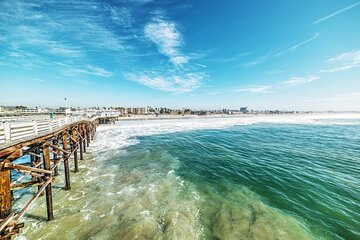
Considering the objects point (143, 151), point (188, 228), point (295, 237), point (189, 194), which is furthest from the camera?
point (143, 151)

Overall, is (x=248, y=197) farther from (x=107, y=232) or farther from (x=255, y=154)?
(x=255, y=154)

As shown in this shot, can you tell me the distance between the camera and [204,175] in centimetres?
1470

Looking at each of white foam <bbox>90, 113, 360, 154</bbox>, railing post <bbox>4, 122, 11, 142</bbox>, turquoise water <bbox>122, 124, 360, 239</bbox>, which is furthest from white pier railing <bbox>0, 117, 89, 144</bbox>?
white foam <bbox>90, 113, 360, 154</bbox>

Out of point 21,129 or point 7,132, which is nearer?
point 7,132

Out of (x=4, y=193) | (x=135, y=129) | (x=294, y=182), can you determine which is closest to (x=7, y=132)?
(x=4, y=193)

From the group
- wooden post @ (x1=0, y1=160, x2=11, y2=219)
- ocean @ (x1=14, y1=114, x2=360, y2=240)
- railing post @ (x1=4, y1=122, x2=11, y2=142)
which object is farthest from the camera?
ocean @ (x1=14, y1=114, x2=360, y2=240)

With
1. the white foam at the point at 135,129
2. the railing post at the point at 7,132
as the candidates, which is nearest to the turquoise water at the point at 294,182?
the white foam at the point at 135,129

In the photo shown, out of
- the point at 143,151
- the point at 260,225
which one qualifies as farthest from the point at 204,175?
the point at 143,151

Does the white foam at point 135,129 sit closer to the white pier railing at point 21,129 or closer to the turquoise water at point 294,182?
the turquoise water at point 294,182

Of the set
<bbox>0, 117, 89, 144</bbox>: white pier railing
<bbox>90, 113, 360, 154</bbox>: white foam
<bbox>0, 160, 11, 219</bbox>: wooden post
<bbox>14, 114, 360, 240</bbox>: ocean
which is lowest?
<bbox>90, 113, 360, 154</bbox>: white foam

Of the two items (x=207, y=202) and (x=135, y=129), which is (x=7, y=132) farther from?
(x=135, y=129)

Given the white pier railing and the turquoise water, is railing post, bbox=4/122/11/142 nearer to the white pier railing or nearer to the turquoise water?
the white pier railing

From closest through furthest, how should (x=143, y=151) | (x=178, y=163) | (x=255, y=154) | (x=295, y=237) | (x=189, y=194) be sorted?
(x=295, y=237), (x=189, y=194), (x=178, y=163), (x=255, y=154), (x=143, y=151)

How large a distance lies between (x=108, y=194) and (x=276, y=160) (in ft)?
52.0
